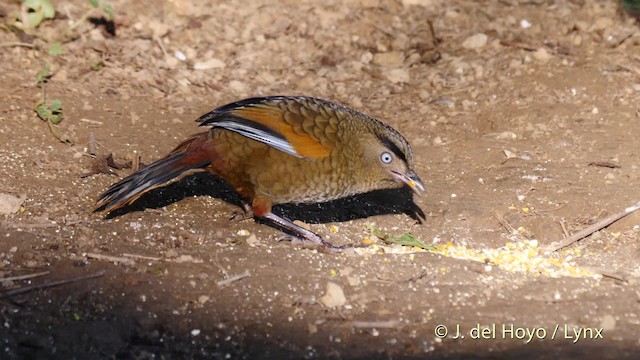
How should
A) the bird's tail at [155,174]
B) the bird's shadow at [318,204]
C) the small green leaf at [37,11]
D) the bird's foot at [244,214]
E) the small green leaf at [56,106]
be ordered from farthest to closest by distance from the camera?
the small green leaf at [37,11] → the small green leaf at [56,106] → the bird's shadow at [318,204] → the bird's foot at [244,214] → the bird's tail at [155,174]

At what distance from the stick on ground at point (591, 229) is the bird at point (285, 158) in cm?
100

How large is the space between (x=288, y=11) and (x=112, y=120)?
243cm

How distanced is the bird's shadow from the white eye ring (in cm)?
62

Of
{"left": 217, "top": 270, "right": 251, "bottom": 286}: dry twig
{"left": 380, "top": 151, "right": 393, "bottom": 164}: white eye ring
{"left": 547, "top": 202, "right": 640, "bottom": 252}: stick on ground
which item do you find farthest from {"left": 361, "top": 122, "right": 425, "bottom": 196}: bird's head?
{"left": 217, "top": 270, "right": 251, "bottom": 286}: dry twig

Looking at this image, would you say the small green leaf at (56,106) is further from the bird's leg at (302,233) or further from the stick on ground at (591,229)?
the stick on ground at (591,229)

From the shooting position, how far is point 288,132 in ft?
18.7

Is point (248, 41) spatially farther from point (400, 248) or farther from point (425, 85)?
point (400, 248)

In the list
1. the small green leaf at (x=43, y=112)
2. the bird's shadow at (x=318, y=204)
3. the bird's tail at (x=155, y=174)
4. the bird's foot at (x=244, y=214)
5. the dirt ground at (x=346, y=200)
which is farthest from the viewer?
the small green leaf at (x=43, y=112)

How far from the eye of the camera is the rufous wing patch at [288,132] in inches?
223

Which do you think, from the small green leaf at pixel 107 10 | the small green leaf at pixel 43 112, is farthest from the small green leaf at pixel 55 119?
the small green leaf at pixel 107 10

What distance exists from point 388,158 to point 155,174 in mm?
1525

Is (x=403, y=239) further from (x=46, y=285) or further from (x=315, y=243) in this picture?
(x=46, y=285)

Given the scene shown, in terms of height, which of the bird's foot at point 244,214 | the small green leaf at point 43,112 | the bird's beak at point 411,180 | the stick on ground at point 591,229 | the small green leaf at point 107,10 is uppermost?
the stick on ground at point 591,229

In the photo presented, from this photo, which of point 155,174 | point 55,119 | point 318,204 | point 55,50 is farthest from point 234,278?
point 55,50
